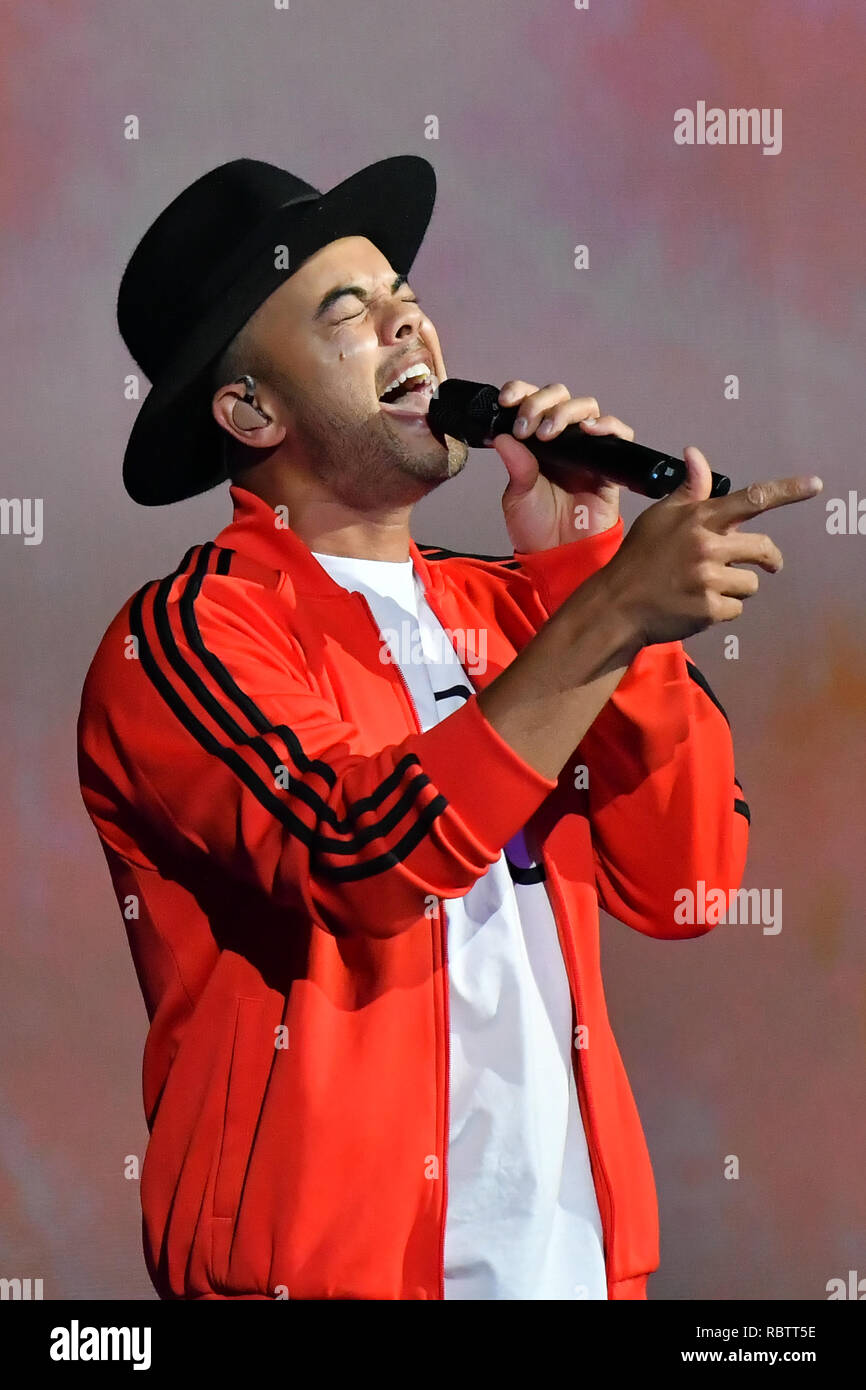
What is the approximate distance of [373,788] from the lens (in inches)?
52.2

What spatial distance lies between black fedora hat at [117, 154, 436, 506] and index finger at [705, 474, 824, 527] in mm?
601

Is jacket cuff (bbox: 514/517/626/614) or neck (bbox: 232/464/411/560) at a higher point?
neck (bbox: 232/464/411/560)

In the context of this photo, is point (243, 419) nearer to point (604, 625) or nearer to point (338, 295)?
point (338, 295)

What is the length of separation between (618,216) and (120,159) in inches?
25.4

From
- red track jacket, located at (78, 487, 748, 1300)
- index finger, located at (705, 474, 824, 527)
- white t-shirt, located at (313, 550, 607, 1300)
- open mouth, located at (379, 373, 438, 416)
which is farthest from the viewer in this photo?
open mouth, located at (379, 373, 438, 416)

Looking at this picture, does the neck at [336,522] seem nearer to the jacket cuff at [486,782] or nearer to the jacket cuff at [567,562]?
the jacket cuff at [567,562]

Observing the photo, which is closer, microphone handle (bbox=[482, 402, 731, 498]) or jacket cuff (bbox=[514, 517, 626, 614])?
microphone handle (bbox=[482, 402, 731, 498])

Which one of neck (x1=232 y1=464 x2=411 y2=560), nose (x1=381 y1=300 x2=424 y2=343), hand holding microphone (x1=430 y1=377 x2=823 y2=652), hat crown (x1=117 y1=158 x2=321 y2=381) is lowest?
hand holding microphone (x1=430 y1=377 x2=823 y2=652)

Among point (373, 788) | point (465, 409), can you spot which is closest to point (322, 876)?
point (373, 788)

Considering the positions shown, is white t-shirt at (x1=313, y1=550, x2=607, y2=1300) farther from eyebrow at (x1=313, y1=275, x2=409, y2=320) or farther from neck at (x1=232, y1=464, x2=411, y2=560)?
eyebrow at (x1=313, y1=275, x2=409, y2=320)

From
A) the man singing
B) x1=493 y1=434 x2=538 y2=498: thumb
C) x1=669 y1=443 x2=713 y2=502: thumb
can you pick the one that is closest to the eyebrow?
the man singing

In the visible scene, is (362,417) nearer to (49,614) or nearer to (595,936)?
(595,936)

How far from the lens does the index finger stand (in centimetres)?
121

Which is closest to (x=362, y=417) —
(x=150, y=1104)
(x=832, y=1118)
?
(x=150, y=1104)
